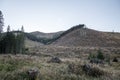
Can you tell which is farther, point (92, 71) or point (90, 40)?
point (90, 40)

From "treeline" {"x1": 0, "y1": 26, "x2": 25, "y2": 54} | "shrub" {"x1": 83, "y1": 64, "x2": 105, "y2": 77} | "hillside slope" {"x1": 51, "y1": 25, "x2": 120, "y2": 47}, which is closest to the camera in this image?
"shrub" {"x1": 83, "y1": 64, "x2": 105, "y2": 77}

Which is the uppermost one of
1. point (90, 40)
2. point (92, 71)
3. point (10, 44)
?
point (90, 40)

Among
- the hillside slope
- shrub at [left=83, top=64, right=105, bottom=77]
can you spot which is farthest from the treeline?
the hillside slope

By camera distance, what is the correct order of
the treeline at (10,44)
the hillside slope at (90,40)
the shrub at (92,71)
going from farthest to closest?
the hillside slope at (90,40), the treeline at (10,44), the shrub at (92,71)

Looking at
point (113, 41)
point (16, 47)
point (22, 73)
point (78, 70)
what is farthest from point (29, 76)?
point (113, 41)

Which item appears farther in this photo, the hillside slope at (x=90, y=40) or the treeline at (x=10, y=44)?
the hillside slope at (x=90, y=40)

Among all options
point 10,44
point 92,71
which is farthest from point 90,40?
point 92,71

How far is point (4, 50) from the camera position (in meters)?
58.3

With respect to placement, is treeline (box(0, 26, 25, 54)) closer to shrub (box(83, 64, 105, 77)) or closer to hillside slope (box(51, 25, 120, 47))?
shrub (box(83, 64, 105, 77))

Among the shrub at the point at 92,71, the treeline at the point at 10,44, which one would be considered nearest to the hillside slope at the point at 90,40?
the treeline at the point at 10,44

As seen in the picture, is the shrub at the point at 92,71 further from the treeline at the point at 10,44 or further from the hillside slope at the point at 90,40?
the hillside slope at the point at 90,40

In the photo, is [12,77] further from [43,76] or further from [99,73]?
[99,73]

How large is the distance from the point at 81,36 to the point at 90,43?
611 inches

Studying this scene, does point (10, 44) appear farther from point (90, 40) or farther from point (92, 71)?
point (90, 40)
